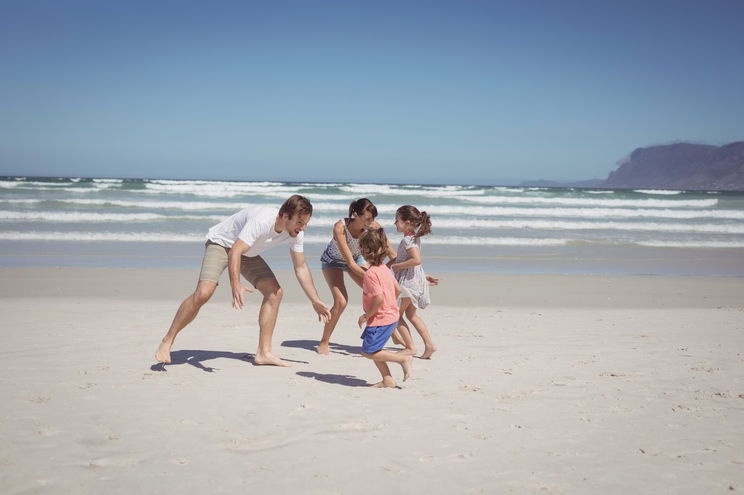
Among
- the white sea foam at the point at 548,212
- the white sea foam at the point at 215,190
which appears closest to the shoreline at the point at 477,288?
the white sea foam at the point at 548,212

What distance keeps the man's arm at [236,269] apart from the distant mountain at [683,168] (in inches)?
3754

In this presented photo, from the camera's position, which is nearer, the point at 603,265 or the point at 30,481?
the point at 30,481

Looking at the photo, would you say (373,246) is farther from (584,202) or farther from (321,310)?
(584,202)

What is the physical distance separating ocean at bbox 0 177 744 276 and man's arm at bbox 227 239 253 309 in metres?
7.56

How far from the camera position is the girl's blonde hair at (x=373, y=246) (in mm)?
4746

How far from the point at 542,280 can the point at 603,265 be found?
3310mm

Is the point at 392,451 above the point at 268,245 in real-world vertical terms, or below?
below

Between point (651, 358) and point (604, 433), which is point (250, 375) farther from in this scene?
point (651, 358)

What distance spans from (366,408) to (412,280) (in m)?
1.81

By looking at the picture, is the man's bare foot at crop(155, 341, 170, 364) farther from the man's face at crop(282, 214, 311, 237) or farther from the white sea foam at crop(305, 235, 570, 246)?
the white sea foam at crop(305, 235, 570, 246)

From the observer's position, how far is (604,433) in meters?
3.77

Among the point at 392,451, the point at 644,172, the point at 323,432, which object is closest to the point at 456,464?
the point at 392,451

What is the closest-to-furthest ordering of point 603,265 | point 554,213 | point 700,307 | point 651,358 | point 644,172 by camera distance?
point 651,358 → point 700,307 → point 603,265 → point 554,213 → point 644,172

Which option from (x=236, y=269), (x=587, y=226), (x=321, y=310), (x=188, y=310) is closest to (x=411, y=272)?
(x=321, y=310)
